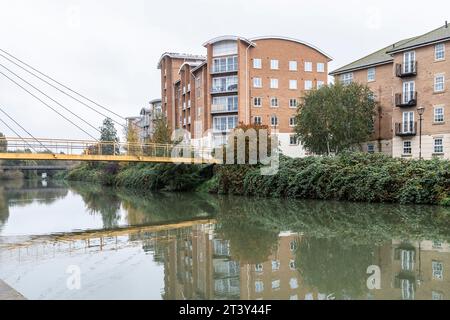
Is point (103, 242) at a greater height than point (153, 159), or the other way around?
point (153, 159)

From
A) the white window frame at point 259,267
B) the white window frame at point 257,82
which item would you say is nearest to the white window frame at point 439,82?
the white window frame at point 257,82

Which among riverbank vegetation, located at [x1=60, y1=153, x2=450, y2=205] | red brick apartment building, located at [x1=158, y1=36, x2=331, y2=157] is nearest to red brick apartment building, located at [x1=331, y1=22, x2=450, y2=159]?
riverbank vegetation, located at [x1=60, y1=153, x2=450, y2=205]

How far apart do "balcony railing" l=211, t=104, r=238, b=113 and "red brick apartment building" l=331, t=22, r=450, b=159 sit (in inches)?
624

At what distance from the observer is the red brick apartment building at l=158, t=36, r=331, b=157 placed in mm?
50438

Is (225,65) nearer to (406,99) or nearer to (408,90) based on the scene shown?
(408,90)

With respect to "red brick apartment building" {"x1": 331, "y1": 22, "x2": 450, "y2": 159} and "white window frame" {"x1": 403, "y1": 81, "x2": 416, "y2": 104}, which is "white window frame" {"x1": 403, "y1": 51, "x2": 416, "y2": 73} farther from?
"white window frame" {"x1": 403, "y1": 81, "x2": 416, "y2": 104}

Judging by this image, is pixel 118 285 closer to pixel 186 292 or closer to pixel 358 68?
pixel 186 292

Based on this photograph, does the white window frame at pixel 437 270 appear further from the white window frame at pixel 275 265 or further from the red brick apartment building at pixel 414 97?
the red brick apartment building at pixel 414 97

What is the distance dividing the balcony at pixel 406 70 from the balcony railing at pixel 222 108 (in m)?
18.4

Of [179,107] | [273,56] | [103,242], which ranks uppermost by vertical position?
[273,56]

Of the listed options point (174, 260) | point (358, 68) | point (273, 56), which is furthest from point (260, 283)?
point (273, 56)

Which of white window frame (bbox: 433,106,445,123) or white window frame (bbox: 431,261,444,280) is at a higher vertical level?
white window frame (bbox: 433,106,445,123)

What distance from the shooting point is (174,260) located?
11594mm
